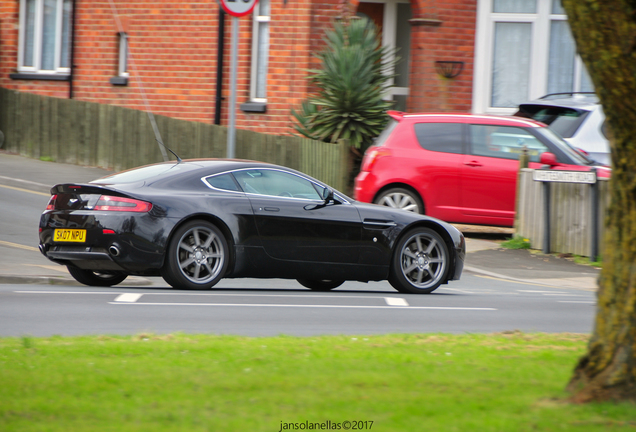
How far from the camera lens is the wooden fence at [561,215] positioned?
13688mm

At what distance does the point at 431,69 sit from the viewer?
1912 cm

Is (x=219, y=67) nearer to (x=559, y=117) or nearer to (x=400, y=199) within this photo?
(x=400, y=199)

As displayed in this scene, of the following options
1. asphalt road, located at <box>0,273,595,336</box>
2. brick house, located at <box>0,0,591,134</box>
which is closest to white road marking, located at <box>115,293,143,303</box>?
asphalt road, located at <box>0,273,595,336</box>

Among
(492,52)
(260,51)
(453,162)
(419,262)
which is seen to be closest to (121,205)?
(419,262)

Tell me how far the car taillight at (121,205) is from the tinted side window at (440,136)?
628 cm

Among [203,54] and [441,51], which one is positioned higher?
[441,51]

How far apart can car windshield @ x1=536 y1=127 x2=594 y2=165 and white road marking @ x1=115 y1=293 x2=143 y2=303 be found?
7.23 m

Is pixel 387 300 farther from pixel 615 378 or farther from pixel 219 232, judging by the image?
pixel 615 378

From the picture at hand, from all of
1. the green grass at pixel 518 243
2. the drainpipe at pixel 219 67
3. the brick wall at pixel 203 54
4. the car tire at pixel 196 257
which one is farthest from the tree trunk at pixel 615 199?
the drainpipe at pixel 219 67

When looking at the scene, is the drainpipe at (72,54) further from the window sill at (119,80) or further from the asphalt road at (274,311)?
the asphalt road at (274,311)

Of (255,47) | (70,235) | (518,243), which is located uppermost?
(255,47)

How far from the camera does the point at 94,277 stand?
396 inches

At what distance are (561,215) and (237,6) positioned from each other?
5.52m

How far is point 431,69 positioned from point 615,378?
49.7 ft
